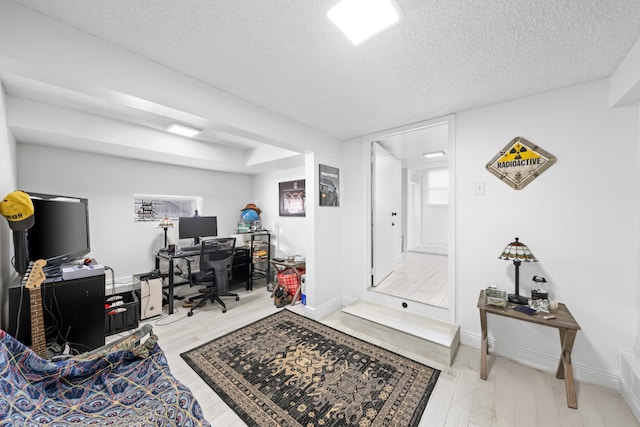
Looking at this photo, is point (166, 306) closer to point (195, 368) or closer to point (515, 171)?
point (195, 368)

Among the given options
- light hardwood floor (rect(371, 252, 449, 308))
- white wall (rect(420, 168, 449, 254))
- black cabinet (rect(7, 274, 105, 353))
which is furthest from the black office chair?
white wall (rect(420, 168, 449, 254))

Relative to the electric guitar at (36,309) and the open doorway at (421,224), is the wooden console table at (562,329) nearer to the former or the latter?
the open doorway at (421,224)

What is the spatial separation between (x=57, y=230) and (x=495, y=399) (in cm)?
369

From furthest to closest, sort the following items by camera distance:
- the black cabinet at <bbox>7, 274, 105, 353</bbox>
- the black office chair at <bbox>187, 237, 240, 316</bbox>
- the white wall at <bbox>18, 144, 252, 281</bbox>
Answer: the black office chair at <bbox>187, 237, 240, 316</bbox> → the white wall at <bbox>18, 144, 252, 281</bbox> → the black cabinet at <bbox>7, 274, 105, 353</bbox>

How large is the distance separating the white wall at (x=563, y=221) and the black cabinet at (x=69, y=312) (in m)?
3.41

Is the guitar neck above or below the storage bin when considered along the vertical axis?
above

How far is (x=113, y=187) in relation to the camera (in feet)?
10.8

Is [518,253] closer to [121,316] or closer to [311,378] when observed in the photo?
[311,378]

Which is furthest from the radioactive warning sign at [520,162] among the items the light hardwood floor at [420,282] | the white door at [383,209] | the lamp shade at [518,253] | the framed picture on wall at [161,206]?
the framed picture on wall at [161,206]

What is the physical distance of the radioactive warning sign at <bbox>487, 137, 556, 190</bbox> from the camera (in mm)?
2047

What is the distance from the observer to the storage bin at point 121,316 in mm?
2568

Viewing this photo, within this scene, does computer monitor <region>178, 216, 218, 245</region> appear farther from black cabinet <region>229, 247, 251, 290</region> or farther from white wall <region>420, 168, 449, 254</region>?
white wall <region>420, 168, 449, 254</region>

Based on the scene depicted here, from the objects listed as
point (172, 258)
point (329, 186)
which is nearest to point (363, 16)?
point (329, 186)

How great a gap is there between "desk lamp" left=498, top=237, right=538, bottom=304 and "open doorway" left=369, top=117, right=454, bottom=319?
0.50m
